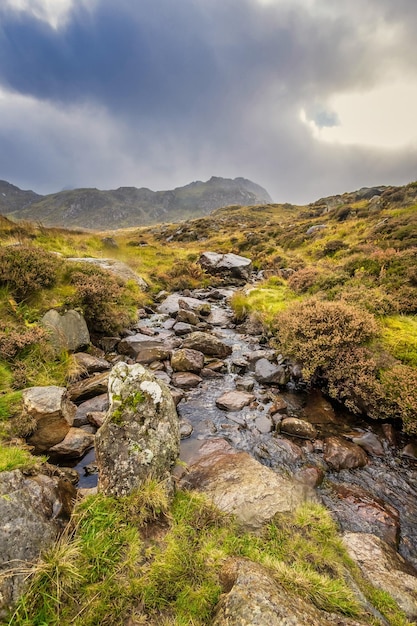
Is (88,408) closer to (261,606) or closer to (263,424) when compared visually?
(263,424)

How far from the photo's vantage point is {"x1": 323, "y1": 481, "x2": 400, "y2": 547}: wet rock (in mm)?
5023

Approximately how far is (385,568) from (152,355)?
8508mm

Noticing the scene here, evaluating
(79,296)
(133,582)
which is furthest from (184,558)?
(79,296)

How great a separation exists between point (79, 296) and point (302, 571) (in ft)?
33.3

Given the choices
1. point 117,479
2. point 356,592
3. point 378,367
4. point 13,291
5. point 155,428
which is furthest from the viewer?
point 13,291

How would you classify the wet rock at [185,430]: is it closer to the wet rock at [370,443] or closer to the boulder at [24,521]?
the boulder at [24,521]

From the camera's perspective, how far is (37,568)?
296cm

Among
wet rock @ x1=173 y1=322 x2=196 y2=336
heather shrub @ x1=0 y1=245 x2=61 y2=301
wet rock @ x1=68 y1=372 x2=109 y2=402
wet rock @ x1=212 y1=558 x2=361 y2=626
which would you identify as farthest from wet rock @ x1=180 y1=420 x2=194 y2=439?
heather shrub @ x1=0 y1=245 x2=61 y2=301

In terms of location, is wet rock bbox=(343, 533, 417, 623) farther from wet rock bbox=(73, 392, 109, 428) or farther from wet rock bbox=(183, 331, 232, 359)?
wet rock bbox=(183, 331, 232, 359)

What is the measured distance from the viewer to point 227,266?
27.8 metres

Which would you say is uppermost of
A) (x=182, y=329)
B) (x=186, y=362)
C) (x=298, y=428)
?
(x=182, y=329)

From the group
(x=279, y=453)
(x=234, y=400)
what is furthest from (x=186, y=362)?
(x=279, y=453)

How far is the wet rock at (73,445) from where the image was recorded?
5832 mm

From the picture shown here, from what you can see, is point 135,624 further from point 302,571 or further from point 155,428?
point 155,428
